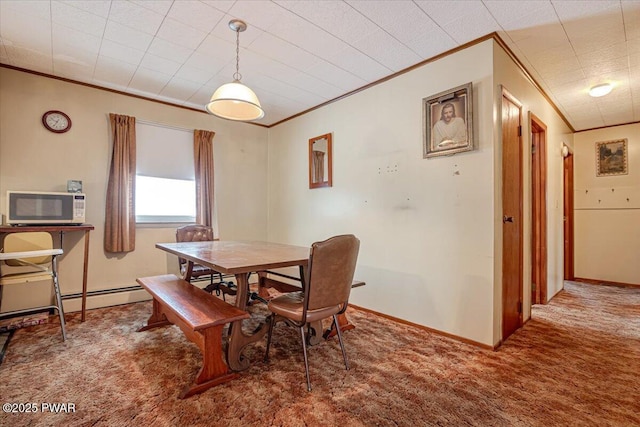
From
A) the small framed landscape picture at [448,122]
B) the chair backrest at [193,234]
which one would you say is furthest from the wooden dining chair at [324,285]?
the chair backrest at [193,234]

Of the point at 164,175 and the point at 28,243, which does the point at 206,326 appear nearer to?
the point at 28,243

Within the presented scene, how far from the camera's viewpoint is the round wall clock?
3.22 metres

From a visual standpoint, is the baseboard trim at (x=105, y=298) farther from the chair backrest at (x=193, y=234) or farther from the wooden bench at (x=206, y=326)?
the wooden bench at (x=206, y=326)

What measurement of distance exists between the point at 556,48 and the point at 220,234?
4434mm

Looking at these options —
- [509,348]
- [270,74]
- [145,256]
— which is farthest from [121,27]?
[509,348]

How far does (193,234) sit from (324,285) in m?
2.40

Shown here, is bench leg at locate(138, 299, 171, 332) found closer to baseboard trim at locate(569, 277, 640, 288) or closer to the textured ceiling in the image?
the textured ceiling

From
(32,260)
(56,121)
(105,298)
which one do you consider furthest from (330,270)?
(56,121)

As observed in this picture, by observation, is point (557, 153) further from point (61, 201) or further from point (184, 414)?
point (61, 201)

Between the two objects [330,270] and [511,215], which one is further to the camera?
[511,215]

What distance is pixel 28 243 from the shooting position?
9.02 ft

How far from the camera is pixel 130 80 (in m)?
3.36

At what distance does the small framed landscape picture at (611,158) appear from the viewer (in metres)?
4.69

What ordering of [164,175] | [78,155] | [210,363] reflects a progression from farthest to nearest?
1. [164,175]
2. [78,155]
3. [210,363]
